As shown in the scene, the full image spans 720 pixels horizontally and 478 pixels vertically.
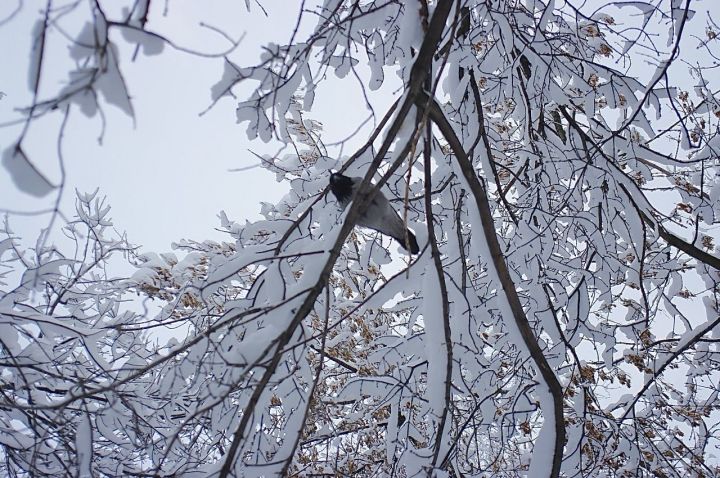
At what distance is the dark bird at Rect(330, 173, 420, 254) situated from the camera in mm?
2615

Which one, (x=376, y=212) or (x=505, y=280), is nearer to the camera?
(x=505, y=280)

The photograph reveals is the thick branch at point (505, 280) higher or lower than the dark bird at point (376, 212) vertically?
lower

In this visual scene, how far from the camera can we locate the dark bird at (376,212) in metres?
2.62

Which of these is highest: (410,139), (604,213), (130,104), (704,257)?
(604,213)

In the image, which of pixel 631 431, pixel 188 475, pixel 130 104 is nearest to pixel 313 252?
pixel 130 104

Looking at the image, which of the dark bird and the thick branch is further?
the dark bird

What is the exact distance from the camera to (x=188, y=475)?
2.79m

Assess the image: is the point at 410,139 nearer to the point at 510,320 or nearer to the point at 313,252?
the point at 313,252

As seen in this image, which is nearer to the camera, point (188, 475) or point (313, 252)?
point (313, 252)

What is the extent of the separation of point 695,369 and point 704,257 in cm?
154

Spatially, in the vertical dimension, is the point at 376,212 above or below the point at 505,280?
above

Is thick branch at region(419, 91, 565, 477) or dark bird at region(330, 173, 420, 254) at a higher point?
dark bird at region(330, 173, 420, 254)

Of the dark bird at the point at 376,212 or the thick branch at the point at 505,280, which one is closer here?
the thick branch at the point at 505,280

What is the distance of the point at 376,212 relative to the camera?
2.67 meters
